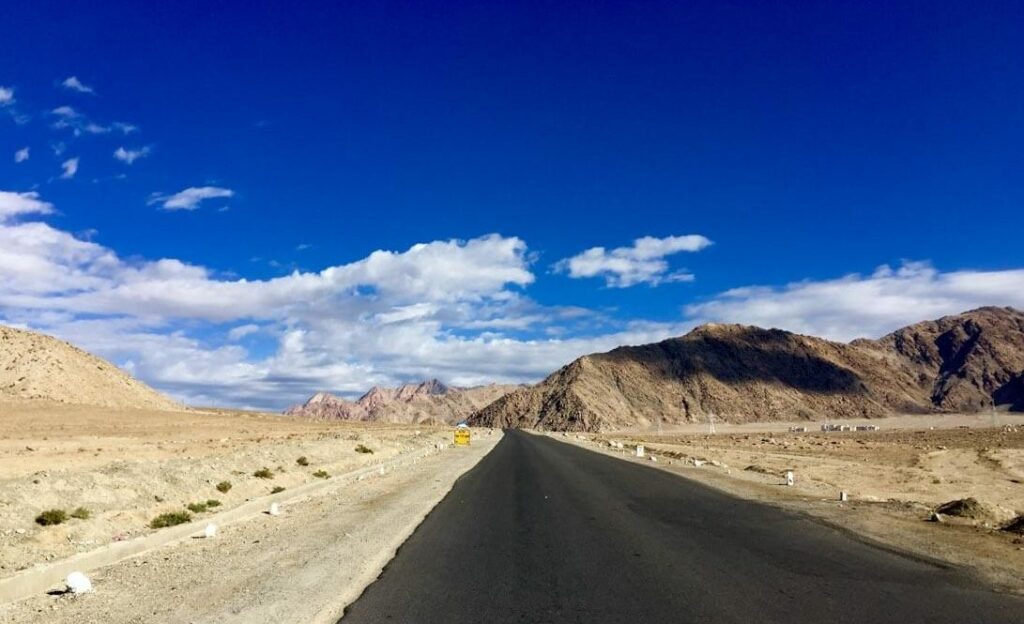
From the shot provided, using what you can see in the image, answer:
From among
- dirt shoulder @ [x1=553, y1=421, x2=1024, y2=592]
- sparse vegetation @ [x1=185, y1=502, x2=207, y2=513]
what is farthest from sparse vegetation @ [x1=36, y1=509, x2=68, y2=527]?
dirt shoulder @ [x1=553, y1=421, x2=1024, y2=592]

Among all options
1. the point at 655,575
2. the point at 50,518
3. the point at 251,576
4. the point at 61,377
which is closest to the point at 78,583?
the point at 251,576

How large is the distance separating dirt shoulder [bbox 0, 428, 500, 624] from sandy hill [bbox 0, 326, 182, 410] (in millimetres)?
74416

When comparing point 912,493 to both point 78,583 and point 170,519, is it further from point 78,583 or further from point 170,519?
point 78,583

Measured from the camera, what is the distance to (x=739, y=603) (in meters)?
8.98

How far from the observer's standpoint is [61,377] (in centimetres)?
9062

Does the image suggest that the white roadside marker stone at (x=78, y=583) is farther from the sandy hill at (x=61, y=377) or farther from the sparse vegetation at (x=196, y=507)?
the sandy hill at (x=61, y=377)

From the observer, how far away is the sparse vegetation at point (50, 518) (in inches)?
597

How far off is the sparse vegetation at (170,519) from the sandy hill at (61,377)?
71.1 metres

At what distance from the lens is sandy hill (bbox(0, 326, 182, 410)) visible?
277ft

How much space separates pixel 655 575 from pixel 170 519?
11.8 m

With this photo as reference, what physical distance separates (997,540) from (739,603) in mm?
8295

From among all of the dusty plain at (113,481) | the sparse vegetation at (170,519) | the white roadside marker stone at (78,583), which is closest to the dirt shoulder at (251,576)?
the white roadside marker stone at (78,583)

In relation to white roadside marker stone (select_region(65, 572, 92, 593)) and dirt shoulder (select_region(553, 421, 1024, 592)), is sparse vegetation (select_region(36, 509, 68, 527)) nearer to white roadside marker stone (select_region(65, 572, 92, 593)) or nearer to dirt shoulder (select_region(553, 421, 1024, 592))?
white roadside marker stone (select_region(65, 572, 92, 593))

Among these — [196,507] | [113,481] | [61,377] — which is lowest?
[196,507]
